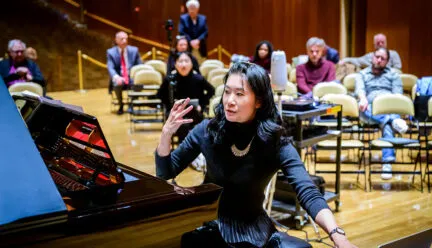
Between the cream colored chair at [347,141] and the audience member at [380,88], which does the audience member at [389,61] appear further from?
the cream colored chair at [347,141]

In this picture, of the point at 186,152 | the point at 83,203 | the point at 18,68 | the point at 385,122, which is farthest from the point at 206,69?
the point at 83,203

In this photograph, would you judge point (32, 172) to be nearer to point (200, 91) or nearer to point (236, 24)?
point (200, 91)

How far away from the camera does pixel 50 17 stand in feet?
52.6

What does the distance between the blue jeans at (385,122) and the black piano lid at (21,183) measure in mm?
4825

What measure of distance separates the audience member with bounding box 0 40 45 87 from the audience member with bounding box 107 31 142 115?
1.74m

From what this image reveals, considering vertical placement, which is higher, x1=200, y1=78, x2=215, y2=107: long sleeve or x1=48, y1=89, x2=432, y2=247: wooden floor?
x1=200, y1=78, x2=215, y2=107: long sleeve

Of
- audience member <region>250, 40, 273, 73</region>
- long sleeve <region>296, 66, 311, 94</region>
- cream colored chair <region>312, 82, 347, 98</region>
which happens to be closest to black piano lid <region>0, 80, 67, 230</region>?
cream colored chair <region>312, 82, 347, 98</region>

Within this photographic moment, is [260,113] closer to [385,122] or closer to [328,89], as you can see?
[385,122]

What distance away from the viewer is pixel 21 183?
1.75 metres

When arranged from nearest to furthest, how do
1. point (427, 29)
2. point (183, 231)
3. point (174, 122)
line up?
point (183, 231)
point (174, 122)
point (427, 29)

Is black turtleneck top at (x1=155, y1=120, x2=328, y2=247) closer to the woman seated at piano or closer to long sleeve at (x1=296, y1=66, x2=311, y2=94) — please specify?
the woman seated at piano

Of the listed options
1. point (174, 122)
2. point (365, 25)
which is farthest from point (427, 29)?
point (174, 122)

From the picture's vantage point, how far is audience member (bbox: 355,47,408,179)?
6.31m

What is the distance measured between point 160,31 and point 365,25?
20.7ft
